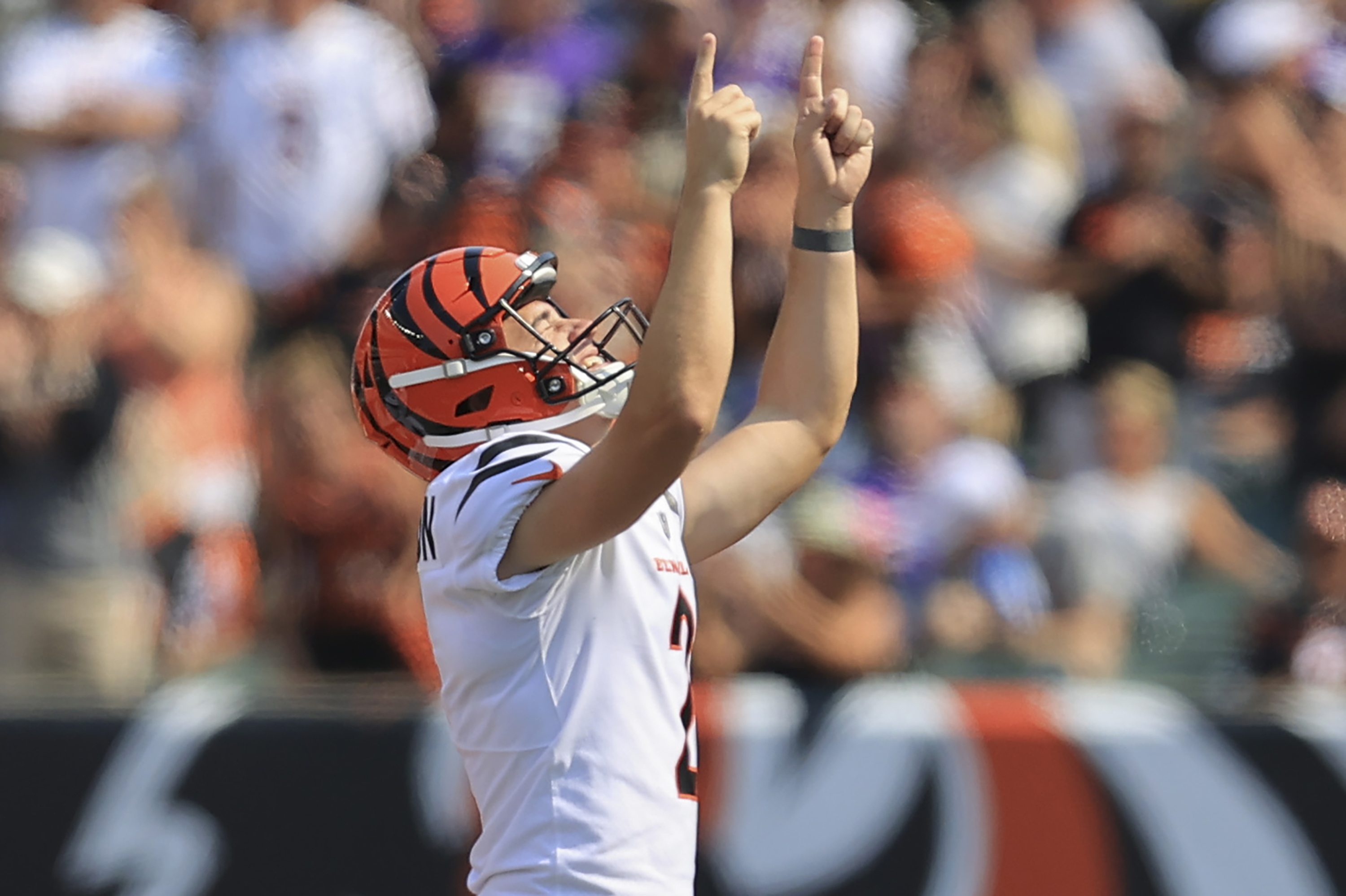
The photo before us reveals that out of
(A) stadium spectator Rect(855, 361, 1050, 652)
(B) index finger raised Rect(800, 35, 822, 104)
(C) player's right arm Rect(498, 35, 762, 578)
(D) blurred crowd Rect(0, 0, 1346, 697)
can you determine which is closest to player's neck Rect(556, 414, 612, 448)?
(C) player's right arm Rect(498, 35, 762, 578)

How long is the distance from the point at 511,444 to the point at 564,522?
27 centimetres

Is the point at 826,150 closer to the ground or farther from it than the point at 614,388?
farther from it

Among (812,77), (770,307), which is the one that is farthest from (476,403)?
(770,307)

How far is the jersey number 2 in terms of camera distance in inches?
103

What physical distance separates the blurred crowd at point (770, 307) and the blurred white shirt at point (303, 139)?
0.02 metres

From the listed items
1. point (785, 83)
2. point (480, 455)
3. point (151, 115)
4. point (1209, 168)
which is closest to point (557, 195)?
point (785, 83)

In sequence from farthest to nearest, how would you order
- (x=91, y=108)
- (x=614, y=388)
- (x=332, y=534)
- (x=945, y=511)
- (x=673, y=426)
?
(x=91, y=108) → (x=945, y=511) → (x=332, y=534) → (x=614, y=388) → (x=673, y=426)

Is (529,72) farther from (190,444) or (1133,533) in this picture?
A: (1133,533)

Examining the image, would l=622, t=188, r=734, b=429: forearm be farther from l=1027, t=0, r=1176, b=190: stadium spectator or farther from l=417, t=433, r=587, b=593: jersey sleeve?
l=1027, t=0, r=1176, b=190: stadium spectator

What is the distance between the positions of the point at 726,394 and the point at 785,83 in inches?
60.2

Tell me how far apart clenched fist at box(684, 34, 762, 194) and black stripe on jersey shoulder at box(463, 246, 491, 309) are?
408mm

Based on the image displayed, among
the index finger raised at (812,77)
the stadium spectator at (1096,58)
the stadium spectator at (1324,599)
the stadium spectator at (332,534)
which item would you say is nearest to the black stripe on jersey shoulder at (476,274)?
the index finger raised at (812,77)

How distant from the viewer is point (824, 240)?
3.01 meters

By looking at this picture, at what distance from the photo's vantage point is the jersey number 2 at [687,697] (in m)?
2.61
